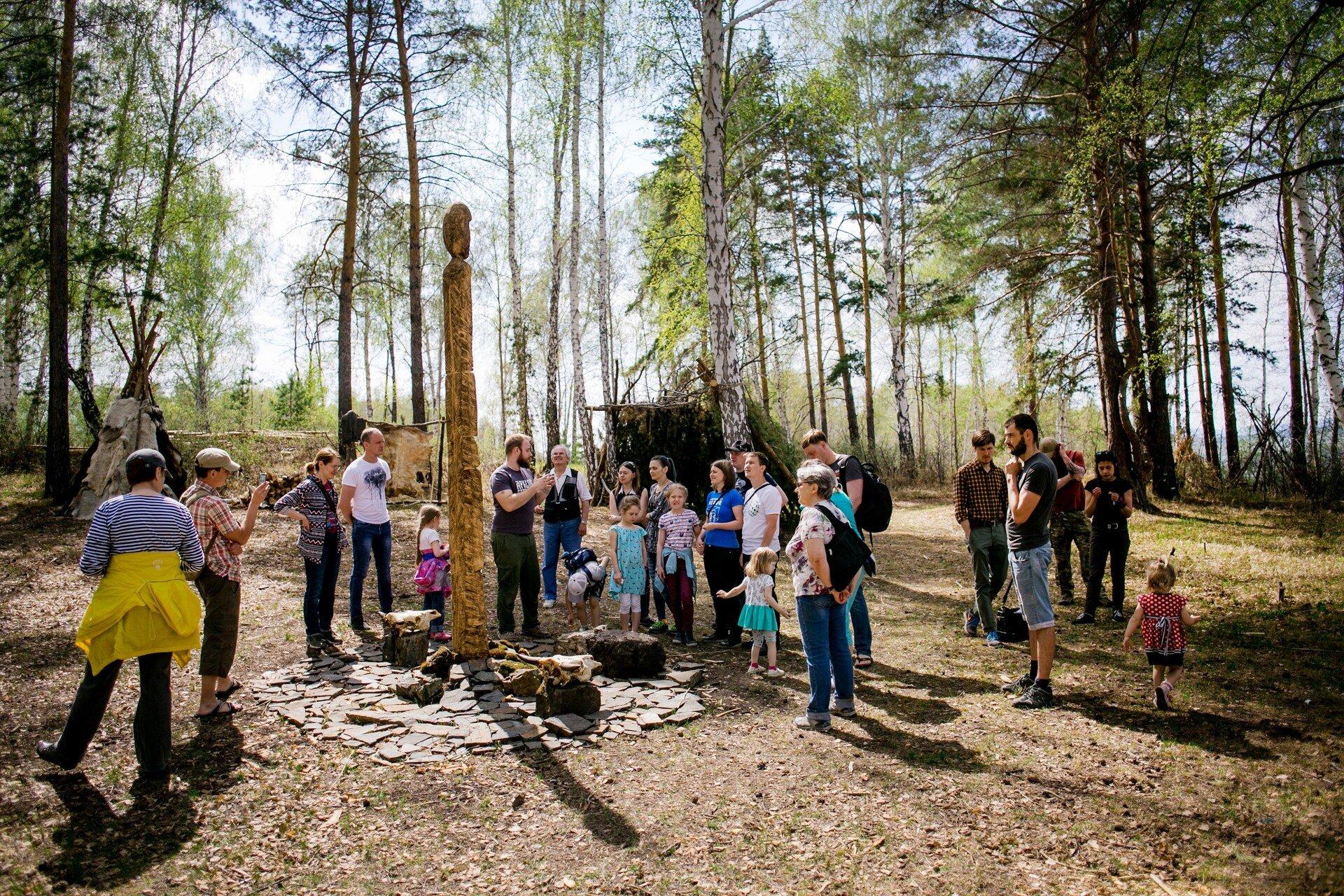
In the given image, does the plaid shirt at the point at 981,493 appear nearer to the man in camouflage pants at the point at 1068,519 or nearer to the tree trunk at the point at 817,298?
the man in camouflage pants at the point at 1068,519

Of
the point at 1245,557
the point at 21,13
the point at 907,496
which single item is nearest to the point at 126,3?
the point at 21,13

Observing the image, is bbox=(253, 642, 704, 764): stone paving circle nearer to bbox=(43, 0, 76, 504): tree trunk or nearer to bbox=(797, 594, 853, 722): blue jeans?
bbox=(797, 594, 853, 722): blue jeans

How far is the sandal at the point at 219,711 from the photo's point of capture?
4.99 m

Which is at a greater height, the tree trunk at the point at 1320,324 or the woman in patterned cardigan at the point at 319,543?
the tree trunk at the point at 1320,324

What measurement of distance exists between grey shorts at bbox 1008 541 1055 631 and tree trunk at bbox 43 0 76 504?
1404 cm

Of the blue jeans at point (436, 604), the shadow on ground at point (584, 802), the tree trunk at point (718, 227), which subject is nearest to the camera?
the shadow on ground at point (584, 802)

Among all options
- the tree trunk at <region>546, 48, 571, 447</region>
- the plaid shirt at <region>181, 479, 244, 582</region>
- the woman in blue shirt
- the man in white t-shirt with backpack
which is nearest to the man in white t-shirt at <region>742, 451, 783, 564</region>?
the woman in blue shirt

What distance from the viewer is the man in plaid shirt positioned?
262 inches

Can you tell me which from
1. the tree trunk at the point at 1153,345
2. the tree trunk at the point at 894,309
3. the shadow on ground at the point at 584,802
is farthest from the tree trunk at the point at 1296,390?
the shadow on ground at the point at 584,802

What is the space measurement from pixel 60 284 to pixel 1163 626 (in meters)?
15.6

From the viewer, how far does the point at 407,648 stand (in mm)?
6117

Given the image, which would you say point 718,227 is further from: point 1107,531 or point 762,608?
point 762,608

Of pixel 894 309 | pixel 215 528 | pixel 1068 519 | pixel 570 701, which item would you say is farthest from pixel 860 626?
pixel 894 309

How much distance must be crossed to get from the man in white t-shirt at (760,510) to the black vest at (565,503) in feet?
5.82
